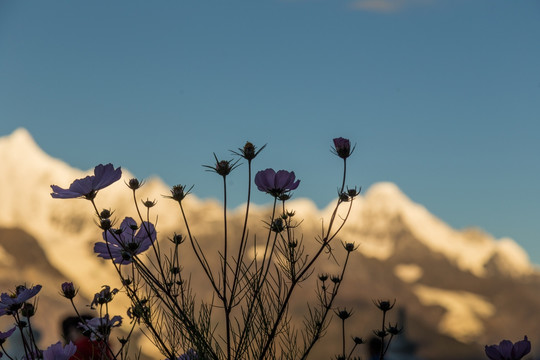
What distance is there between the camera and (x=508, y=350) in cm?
87

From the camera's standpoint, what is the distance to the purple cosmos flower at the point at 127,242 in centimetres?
107

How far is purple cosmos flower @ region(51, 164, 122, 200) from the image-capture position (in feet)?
3.47

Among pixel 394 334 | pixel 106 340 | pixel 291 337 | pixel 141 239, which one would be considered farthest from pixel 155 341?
pixel 394 334

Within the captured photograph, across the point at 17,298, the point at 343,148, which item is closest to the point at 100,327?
the point at 17,298

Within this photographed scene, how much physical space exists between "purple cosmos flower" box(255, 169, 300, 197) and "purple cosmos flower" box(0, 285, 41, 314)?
0.47 m

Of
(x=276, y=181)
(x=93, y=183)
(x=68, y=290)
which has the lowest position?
(x=68, y=290)

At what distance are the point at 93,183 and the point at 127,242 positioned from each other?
127 mm

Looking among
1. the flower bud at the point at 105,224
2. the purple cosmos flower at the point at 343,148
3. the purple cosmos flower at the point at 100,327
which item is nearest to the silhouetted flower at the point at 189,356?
the purple cosmos flower at the point at 100,327

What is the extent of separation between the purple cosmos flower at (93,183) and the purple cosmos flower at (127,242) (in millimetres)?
83

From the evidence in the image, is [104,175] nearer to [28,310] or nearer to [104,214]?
[104,214]

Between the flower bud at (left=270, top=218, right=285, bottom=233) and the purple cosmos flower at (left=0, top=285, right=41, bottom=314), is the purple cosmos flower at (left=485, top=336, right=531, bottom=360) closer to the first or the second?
the flower bud at (left=270, top=218, right=285, bottom=233)

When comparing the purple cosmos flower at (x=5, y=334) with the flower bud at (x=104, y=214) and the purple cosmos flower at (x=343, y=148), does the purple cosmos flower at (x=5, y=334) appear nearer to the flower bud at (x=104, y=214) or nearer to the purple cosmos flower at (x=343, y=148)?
the flower bud at (x=104, y=214)

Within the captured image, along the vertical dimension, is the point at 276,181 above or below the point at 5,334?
above

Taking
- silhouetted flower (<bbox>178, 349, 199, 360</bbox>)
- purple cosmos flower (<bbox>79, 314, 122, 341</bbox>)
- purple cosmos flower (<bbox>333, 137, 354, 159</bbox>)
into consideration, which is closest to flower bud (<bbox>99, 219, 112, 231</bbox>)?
purple cosmos flower (<bbox>79, 314, 122, 341</bbox>)
